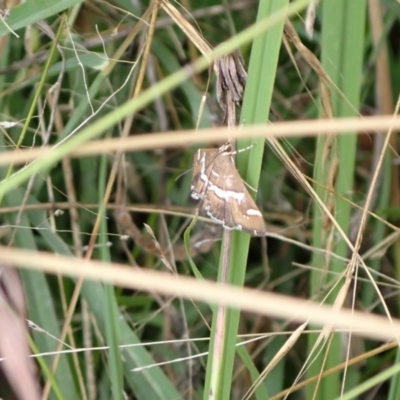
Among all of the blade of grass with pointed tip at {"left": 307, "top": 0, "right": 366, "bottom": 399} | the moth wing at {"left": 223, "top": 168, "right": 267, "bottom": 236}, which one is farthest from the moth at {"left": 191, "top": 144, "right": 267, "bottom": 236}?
the blade of grass with pointed tip at {"left": 307, "top": 0, "right": 366, "bottom": 399}

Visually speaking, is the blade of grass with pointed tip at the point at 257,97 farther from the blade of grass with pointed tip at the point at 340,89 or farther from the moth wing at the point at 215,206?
the blade of grass with pointed tip at the point at 340,89

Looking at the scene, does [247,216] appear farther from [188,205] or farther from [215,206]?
[188,205]

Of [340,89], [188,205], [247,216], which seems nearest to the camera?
[247,216]

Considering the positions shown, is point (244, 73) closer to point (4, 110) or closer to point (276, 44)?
point (276, 44)

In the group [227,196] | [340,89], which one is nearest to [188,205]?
[340,89]

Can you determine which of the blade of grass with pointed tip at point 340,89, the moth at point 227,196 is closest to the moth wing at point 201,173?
the moth at point 227,196

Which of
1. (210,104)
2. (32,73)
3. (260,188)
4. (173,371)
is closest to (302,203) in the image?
(260,188)
